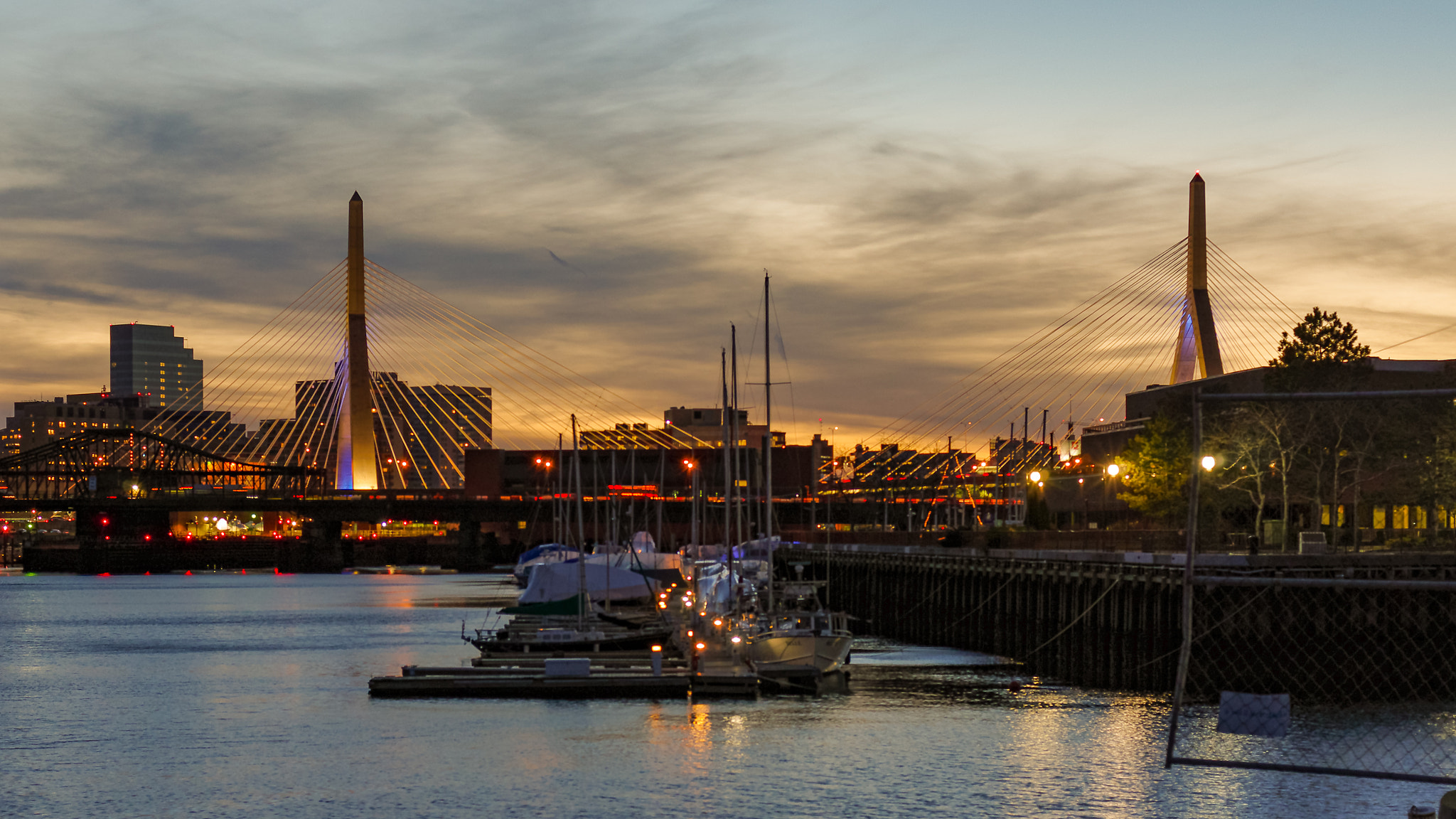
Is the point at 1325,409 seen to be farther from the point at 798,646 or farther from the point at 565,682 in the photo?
the point at 565,682

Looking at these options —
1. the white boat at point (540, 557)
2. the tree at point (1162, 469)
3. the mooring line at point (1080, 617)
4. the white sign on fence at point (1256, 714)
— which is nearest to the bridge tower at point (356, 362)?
the white boat at point (540, 557)

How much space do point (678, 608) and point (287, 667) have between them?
1990cm

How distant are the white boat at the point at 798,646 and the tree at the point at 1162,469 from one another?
4214 centimetres

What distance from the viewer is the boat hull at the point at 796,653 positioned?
2050 inches

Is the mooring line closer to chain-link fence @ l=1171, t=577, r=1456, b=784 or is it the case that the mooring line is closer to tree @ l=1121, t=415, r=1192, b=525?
chain-link fence @ l=1171, t=577, r=1456, b=784

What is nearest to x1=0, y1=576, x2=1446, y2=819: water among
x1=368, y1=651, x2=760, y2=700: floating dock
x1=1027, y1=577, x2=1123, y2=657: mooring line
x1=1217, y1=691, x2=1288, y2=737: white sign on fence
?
x1=368, y1=651, x2=760, y2=700: floating dock

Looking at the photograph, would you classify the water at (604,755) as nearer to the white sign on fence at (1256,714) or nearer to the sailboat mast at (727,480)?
the sailboat mast at (727,480)

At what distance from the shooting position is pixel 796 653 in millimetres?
52188

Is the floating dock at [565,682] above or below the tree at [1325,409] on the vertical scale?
below

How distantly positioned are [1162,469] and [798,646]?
49103 mm

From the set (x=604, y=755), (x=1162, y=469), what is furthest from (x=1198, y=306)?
(x=604, y=755)

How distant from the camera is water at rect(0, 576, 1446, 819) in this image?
33.8 m

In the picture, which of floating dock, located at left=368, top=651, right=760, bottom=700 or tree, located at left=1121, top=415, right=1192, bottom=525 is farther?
tree, located at left=1121, top=415, right=1192, bottom=525

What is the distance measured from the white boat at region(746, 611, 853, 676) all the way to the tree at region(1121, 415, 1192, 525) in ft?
138
